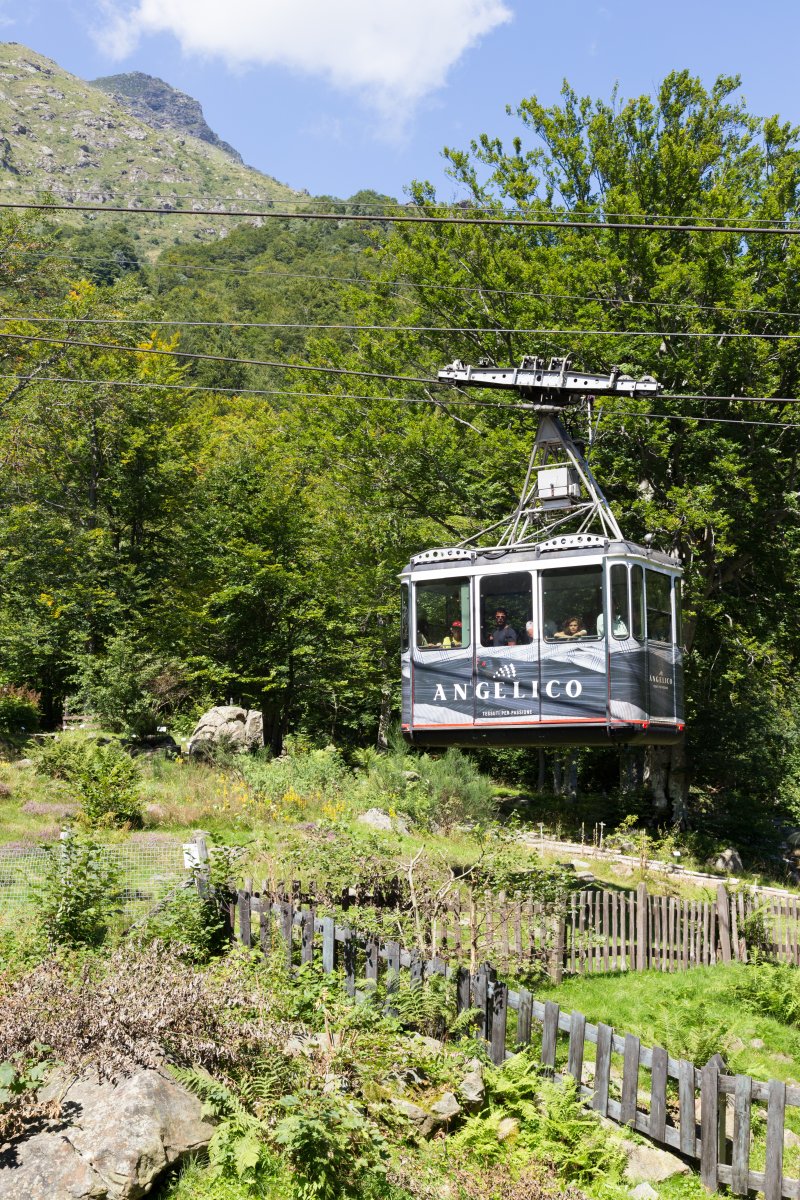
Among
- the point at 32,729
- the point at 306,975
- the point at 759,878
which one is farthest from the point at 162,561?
the point at 306,975

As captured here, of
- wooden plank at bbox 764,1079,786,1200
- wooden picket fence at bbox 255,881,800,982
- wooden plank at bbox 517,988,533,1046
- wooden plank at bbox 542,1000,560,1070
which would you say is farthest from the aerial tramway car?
wooden plank at bbox 764,1079,786,1200

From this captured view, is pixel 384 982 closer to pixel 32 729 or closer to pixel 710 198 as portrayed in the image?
pixel 710 198

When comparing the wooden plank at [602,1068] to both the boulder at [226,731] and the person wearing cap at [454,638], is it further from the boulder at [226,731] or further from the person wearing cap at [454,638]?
the boulder at [226,731]

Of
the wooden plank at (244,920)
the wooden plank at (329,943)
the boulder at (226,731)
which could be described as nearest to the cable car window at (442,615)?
the wooden plank at (244,920)

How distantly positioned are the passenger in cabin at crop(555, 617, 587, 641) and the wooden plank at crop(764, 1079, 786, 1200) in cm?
623

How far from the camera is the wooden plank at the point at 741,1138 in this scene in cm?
738

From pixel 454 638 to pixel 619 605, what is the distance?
233cm

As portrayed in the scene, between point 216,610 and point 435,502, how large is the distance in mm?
10476

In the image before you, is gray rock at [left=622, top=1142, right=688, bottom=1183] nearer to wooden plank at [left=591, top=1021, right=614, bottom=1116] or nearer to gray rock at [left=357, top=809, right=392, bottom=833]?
wooden plank at [left=591, top=1021, right=614, bottom=1116]

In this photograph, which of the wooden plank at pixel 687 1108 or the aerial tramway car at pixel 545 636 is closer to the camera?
the wooden plank at pixel 687 1108

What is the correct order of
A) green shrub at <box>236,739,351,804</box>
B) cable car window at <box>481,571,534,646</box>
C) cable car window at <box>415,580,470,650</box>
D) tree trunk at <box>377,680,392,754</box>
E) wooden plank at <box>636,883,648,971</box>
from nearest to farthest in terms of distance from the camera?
1. cable car window at <box>481,571,534,646</box>
2. wooden plank at <box>636,883,648,971</box>
3. cable car window at <box>415,580,470,650</box>
4. green shrub at <box>236,739,351,804</box>
5. tree trunk at <box>377,680,392,754</box>

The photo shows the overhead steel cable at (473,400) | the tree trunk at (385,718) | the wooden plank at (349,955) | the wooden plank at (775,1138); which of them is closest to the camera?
the wooden plank at (775,1138)

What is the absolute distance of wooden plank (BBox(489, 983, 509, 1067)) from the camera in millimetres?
8812

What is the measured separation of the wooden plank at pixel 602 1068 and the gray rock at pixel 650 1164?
0.39m
